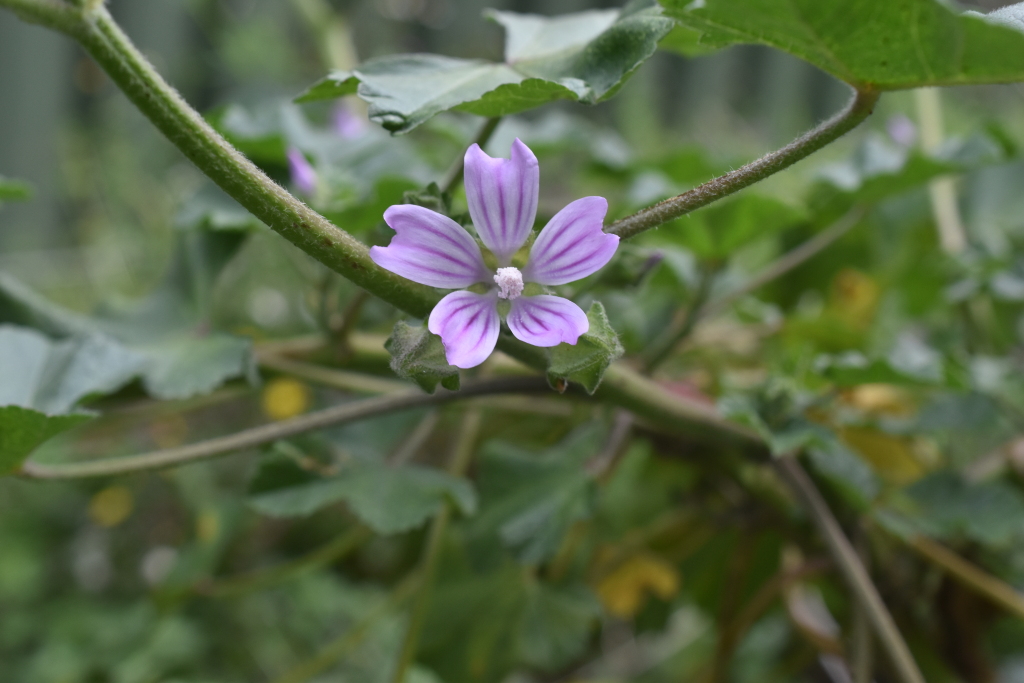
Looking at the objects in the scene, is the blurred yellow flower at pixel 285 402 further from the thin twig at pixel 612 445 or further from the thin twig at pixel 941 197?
the thin twig at pixel 941 197

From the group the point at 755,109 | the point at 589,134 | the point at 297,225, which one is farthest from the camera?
the point at 755,109

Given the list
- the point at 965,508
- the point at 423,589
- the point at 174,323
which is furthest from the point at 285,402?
the point at 965,508

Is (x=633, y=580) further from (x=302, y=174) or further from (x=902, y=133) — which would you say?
(x=902, y=133)

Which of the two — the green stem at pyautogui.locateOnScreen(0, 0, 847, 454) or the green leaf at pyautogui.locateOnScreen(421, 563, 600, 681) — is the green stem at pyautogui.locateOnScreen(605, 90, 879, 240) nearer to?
the green stem at pyautogui.locateOnScreen(0, 0, 847, 454)

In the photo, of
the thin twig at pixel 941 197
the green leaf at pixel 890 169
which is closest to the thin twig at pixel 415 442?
the green leaf at pixel 890 169

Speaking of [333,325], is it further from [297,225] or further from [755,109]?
[755,109]

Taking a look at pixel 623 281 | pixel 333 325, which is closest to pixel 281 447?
pixel 333 325
